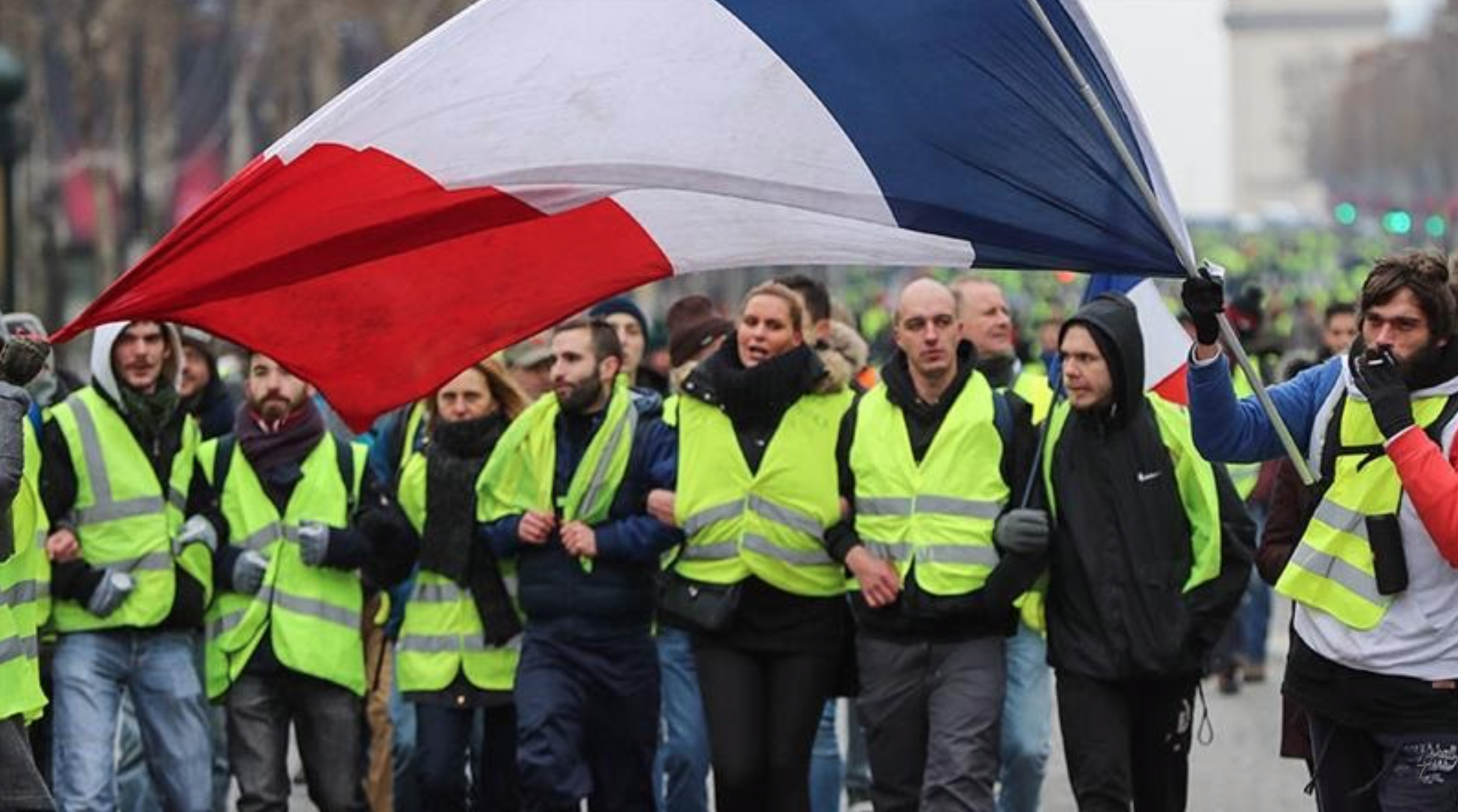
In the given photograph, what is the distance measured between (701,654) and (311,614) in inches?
50.9

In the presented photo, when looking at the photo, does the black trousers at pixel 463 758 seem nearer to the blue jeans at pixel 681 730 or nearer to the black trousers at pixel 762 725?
the blue jeans at pixel 681 730

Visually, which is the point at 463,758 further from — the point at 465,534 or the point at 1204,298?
the point at 1204,298

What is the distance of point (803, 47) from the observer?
8227 millimetres

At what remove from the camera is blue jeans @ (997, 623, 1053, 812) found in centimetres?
1050

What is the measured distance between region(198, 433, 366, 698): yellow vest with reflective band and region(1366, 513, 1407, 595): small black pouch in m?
3.80

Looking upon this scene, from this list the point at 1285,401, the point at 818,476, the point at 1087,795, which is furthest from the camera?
the point at 818,476

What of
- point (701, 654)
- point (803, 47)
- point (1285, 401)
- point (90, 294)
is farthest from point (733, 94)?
point (90, 294)

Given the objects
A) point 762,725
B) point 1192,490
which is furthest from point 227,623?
point 1192,490

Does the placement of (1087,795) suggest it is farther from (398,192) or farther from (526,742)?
(398,192)

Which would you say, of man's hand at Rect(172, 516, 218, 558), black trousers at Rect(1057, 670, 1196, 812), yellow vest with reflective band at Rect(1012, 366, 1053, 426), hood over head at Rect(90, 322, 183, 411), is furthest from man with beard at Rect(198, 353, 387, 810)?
black trousers at Rect(1057, 670, 1196, 812)

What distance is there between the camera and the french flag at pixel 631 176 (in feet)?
26.5

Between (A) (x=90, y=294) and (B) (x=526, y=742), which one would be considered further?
(A) (x=90, y=294)

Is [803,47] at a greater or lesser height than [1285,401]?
greater

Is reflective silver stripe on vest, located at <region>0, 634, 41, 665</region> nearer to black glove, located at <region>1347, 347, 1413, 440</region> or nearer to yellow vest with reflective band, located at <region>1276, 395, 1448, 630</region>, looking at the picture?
yellow vest with reflective band, located at <region>1276, 395, 1448, 630</region>
